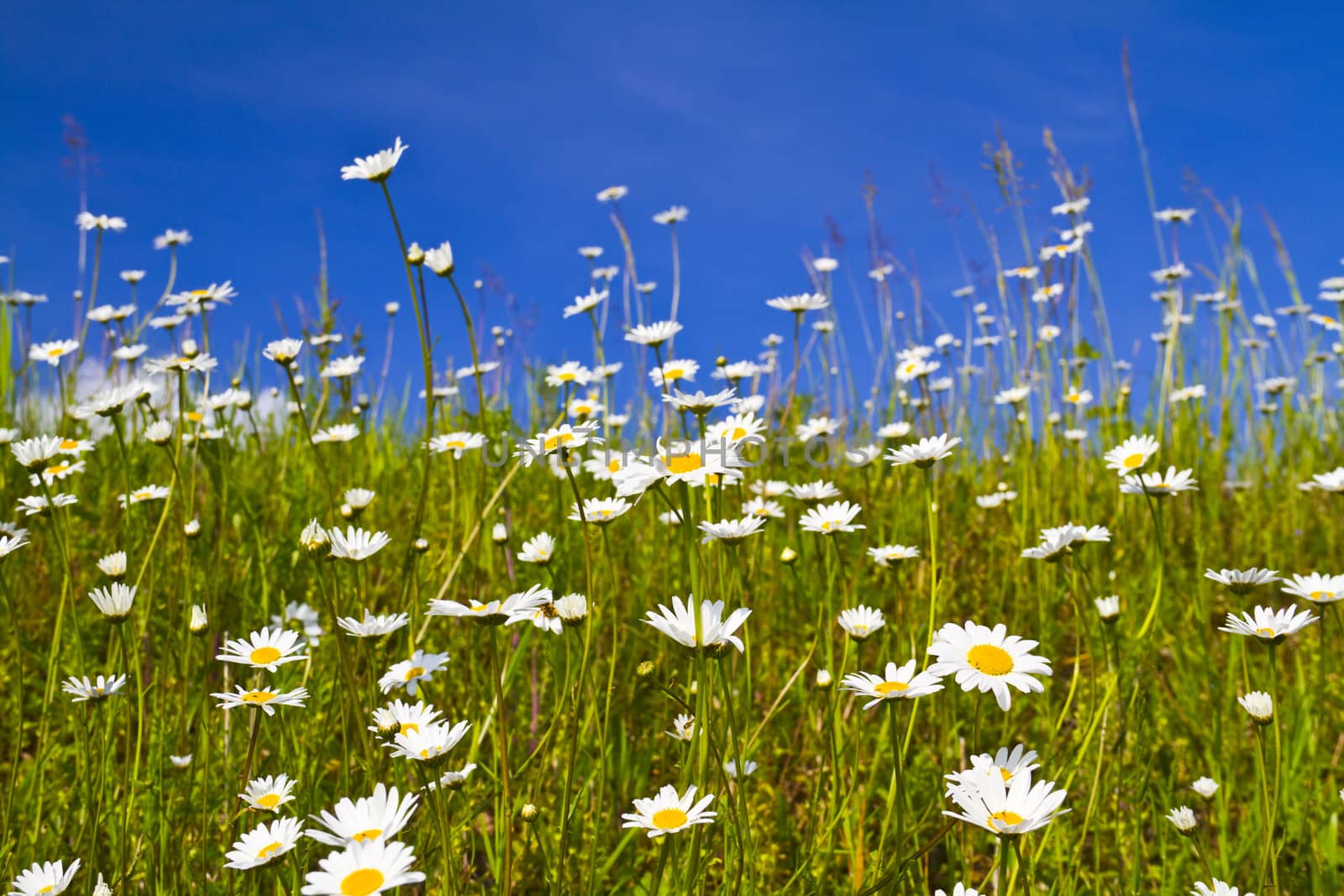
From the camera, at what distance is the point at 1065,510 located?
154 inches

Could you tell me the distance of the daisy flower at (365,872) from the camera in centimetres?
92

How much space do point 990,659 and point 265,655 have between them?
1.11m

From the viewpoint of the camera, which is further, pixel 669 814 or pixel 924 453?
pixel 924 453

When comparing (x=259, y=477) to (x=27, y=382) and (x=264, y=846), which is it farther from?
(x=264, y=846)

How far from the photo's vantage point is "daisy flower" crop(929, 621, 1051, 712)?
129 centimetres

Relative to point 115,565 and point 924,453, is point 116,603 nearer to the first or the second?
point 115,565

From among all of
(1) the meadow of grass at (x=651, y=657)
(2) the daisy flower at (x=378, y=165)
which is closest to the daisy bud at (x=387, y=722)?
(1) the meadow of grass at (x=651, y=657)

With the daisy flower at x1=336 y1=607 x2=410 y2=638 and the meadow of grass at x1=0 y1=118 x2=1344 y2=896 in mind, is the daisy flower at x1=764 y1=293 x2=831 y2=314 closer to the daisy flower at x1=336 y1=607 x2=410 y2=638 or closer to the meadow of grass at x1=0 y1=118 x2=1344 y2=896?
the meadow of grass at x1=0 y1=118 x2=1344 y2=896

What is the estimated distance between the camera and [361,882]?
0.94 m

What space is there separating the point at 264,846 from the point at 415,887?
69cm

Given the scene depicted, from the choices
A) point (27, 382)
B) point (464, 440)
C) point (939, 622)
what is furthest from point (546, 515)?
point (27, 382)

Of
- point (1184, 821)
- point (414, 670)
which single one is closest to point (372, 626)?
point (414, 670)

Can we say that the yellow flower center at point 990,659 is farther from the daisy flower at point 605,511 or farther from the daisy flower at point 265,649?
the daisy flower at point 265,649

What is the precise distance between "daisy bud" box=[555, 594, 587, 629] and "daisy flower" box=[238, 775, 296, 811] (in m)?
0.48
